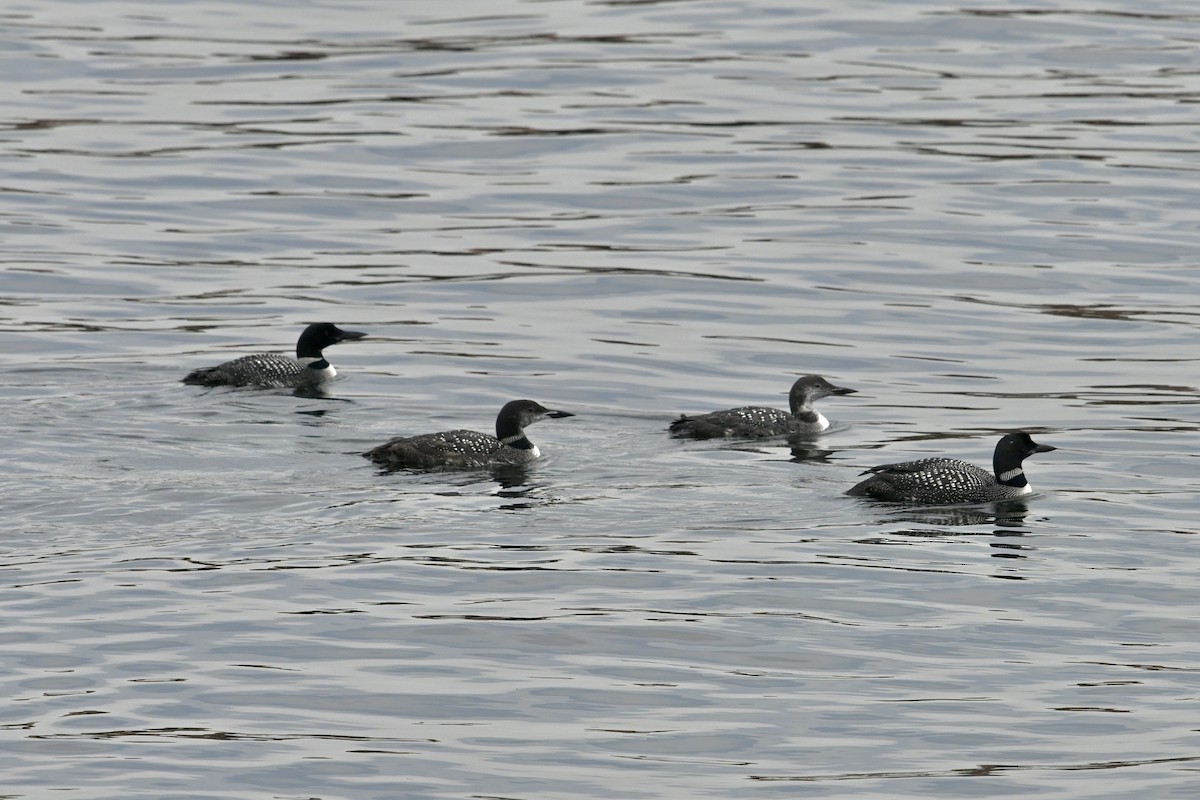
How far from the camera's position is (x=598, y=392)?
20.1 meters

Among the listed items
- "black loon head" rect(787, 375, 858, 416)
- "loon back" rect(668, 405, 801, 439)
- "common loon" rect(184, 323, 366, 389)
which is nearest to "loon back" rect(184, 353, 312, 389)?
"common loon" rect(184, 323, 366, 389)

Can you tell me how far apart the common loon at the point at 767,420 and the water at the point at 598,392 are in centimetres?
20

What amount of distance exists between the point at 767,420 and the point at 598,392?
2.31 metres

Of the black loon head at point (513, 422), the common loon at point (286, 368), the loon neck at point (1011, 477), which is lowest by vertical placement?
the loon neck at point (1011, 477)

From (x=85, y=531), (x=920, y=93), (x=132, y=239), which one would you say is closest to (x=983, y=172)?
(x=920, y=93)

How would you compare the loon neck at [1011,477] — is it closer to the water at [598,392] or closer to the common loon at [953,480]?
the common loon at [953,480]

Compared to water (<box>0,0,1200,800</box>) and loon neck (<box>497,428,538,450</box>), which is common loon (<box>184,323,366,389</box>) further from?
loon neck (<box>497,428,538,450</box>)

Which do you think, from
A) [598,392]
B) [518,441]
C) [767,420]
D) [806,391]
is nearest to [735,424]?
[767,420]

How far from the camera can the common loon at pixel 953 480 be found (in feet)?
52.0

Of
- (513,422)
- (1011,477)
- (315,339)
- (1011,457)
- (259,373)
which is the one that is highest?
(315,339)

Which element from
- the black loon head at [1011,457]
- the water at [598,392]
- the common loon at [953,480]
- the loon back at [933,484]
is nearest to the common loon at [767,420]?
the water at [598,392]

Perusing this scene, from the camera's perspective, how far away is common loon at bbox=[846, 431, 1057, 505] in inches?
624

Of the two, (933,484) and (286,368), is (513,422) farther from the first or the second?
(933,484)

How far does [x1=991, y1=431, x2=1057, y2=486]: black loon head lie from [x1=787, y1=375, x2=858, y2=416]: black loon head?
9.07ft
